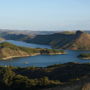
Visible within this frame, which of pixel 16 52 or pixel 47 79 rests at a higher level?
pixel 47 79

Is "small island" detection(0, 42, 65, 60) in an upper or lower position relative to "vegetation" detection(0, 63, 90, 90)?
lower

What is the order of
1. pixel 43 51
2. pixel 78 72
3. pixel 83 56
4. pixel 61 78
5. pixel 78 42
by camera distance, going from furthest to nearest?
pixel 78 42
pixel 43 51
pixel 83 56
pixel 78 72
pixel 61 78

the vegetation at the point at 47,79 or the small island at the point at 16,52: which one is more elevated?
the vegetation at the point at 47,79

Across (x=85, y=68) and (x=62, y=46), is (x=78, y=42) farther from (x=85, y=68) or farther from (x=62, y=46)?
(x=85, y=68)

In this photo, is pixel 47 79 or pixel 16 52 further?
pixel 16 52

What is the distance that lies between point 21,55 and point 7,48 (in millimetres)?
7833

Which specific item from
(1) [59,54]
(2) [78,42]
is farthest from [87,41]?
(1) [59,54]

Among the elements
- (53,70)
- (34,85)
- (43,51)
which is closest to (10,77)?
(34,85)

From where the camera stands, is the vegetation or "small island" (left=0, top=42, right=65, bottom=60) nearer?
the vegetation

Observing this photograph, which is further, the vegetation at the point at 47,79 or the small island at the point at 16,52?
the small island at the point at 16,52

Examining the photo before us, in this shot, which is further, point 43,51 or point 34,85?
point 43,51

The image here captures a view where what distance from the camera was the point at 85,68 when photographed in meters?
60.7

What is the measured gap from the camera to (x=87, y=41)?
621 feet

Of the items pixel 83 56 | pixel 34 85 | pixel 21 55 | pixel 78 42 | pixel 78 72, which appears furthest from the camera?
pixel 78 42
